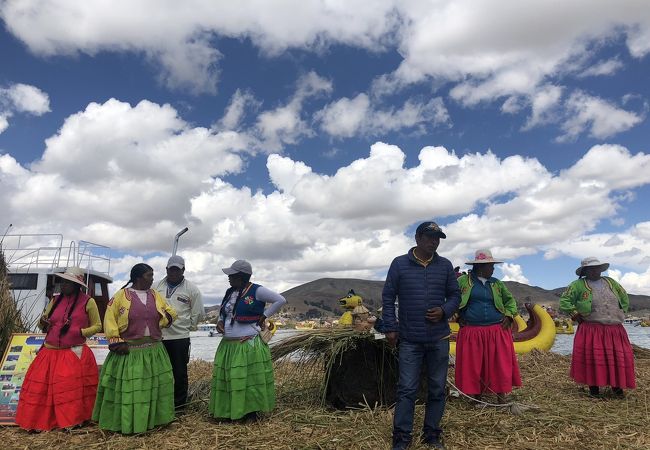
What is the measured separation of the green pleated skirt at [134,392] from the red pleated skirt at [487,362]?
366 cm

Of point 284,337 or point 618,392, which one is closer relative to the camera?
point 284,337

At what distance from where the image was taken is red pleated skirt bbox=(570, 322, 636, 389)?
7.02 m

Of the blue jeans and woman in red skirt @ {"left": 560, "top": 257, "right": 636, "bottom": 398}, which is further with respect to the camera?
woman in red skirt @ {"left": 560, "top": 257, "right": 636, "bottom": 398}

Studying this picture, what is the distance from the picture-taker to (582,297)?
7.22 m

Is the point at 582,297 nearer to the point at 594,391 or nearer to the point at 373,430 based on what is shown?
the point at 594,391

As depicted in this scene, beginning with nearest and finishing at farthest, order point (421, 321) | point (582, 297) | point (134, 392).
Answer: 1. point (421, 321)
2. point (134, 392)
3. point (582, 297)

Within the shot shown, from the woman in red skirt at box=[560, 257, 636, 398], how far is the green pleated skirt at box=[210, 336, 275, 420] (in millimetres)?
4460

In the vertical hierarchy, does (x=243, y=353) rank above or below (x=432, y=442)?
above

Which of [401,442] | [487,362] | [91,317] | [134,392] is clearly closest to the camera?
[401,442]

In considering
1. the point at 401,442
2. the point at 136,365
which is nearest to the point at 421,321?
the point at 401,442

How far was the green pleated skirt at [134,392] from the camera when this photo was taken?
5469mm

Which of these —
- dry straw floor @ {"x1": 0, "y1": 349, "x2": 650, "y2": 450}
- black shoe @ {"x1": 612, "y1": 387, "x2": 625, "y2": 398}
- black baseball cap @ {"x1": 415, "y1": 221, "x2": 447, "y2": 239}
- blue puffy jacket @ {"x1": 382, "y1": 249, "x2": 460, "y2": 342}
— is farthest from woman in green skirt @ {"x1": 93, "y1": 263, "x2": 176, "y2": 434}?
black shoe @ {"x1": 612, "y1": 387, "x2": 625, "y2": 398}

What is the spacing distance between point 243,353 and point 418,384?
223cm

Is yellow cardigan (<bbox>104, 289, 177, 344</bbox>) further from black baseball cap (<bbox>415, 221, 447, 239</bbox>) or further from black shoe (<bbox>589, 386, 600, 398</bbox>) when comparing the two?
black shoe (<bbox>589, 386, 600, 398</bbox>)
